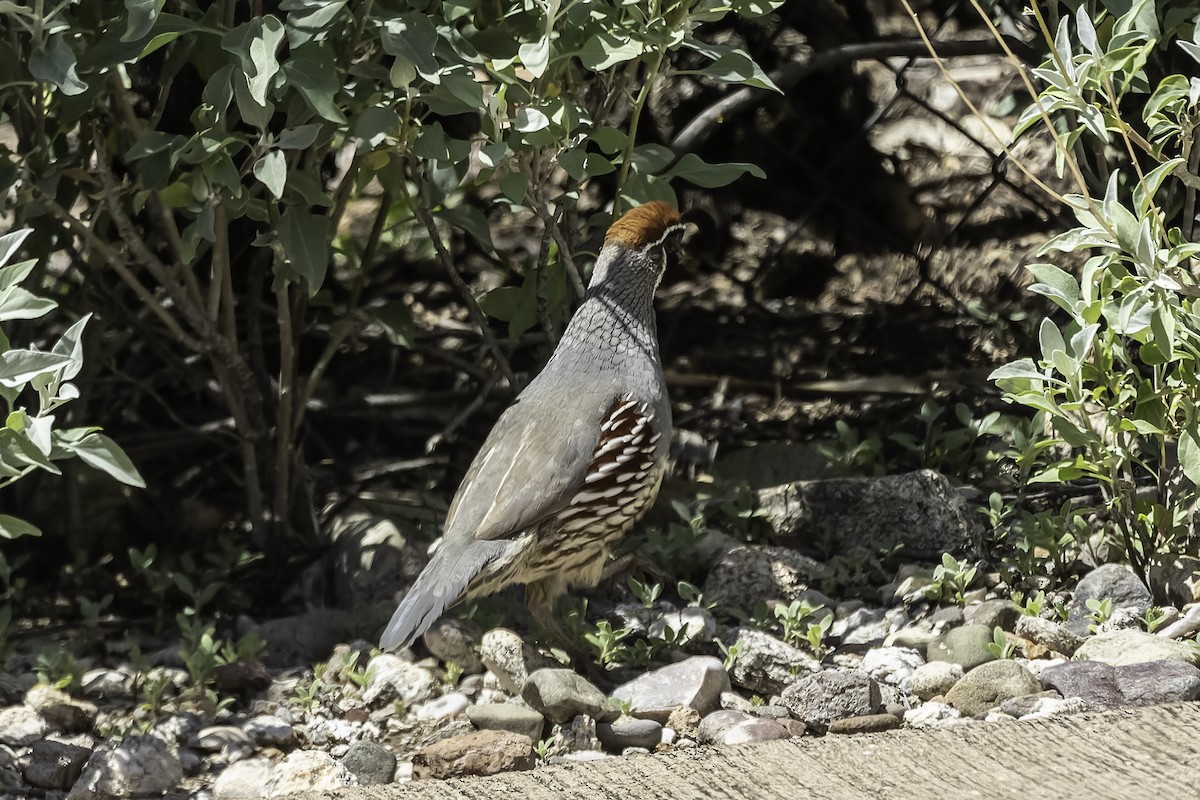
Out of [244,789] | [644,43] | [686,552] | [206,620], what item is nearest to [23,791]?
[244,789]

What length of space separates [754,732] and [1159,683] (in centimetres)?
81

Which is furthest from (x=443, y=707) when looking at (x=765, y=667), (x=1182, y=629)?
(x=1182, y=629)

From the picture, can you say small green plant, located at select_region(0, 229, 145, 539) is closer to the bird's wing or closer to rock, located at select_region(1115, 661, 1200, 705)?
the bird's wing

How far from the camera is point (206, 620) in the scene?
4273 mm

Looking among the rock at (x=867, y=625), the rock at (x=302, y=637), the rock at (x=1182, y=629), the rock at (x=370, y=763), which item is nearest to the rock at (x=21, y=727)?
the rock at (x=302, y=637)

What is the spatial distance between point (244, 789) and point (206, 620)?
136 cm

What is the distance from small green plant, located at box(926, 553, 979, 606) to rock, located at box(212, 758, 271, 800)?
1654mm

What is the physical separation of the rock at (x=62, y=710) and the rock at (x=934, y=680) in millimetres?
1921

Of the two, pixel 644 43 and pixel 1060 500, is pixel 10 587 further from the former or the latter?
pixel 1060 500

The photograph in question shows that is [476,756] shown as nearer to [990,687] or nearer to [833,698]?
[833,698]

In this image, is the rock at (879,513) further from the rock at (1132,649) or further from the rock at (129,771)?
the rock at (129,771)

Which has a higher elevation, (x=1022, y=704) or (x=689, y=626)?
(x=1022, y=704)

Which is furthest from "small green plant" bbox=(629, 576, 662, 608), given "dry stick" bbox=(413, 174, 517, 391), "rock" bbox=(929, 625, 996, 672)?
"dry stick" bbox=(413, 174, 517, 391)

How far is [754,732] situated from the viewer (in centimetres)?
299
